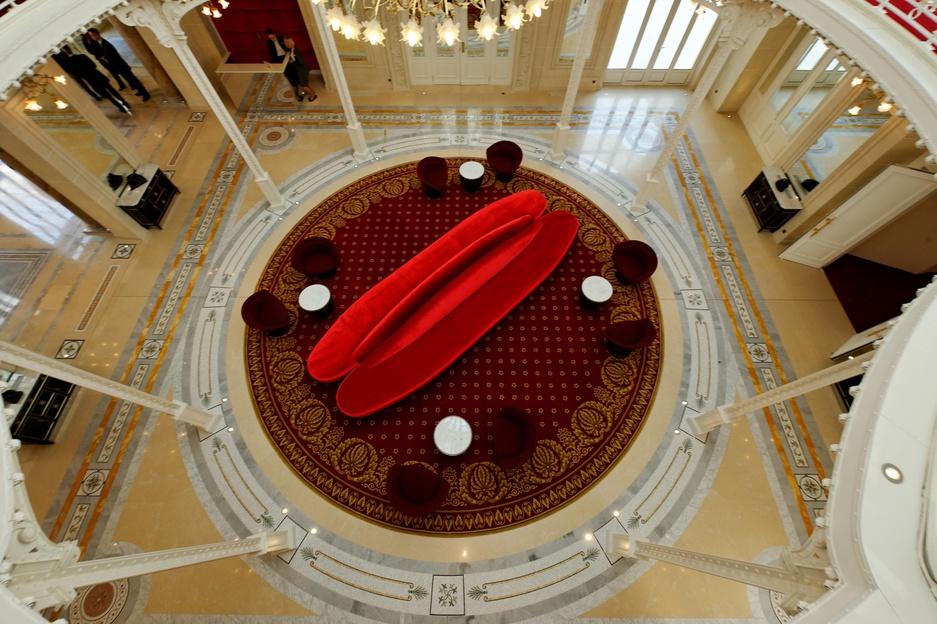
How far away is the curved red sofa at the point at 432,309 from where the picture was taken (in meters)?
5.15

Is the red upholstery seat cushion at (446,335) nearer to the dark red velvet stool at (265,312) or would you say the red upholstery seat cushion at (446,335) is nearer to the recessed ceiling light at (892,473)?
the dark red velvet stool at (265,312)

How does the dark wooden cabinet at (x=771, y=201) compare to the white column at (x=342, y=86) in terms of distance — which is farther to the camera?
the dark wooden cabinet at (x=771, y=201)

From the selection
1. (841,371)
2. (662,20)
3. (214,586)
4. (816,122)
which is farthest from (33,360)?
(662,20)

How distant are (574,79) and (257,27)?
6.54 metres

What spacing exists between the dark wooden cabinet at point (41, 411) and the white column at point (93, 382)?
1.61 metres

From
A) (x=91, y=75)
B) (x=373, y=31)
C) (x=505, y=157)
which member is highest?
(x=91, y=75)

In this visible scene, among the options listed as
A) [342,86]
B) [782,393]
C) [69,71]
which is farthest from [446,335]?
[69,71]

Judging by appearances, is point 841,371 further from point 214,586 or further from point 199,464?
point 199,464

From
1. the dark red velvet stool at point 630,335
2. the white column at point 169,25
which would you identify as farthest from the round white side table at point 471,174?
the white column at point 169,25

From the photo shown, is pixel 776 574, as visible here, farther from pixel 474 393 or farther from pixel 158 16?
pixel 158 16

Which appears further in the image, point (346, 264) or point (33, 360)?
point (346, 264)

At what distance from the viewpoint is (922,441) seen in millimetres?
2227

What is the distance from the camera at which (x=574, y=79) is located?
21.0 feet

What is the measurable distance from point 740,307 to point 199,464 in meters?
7.51
